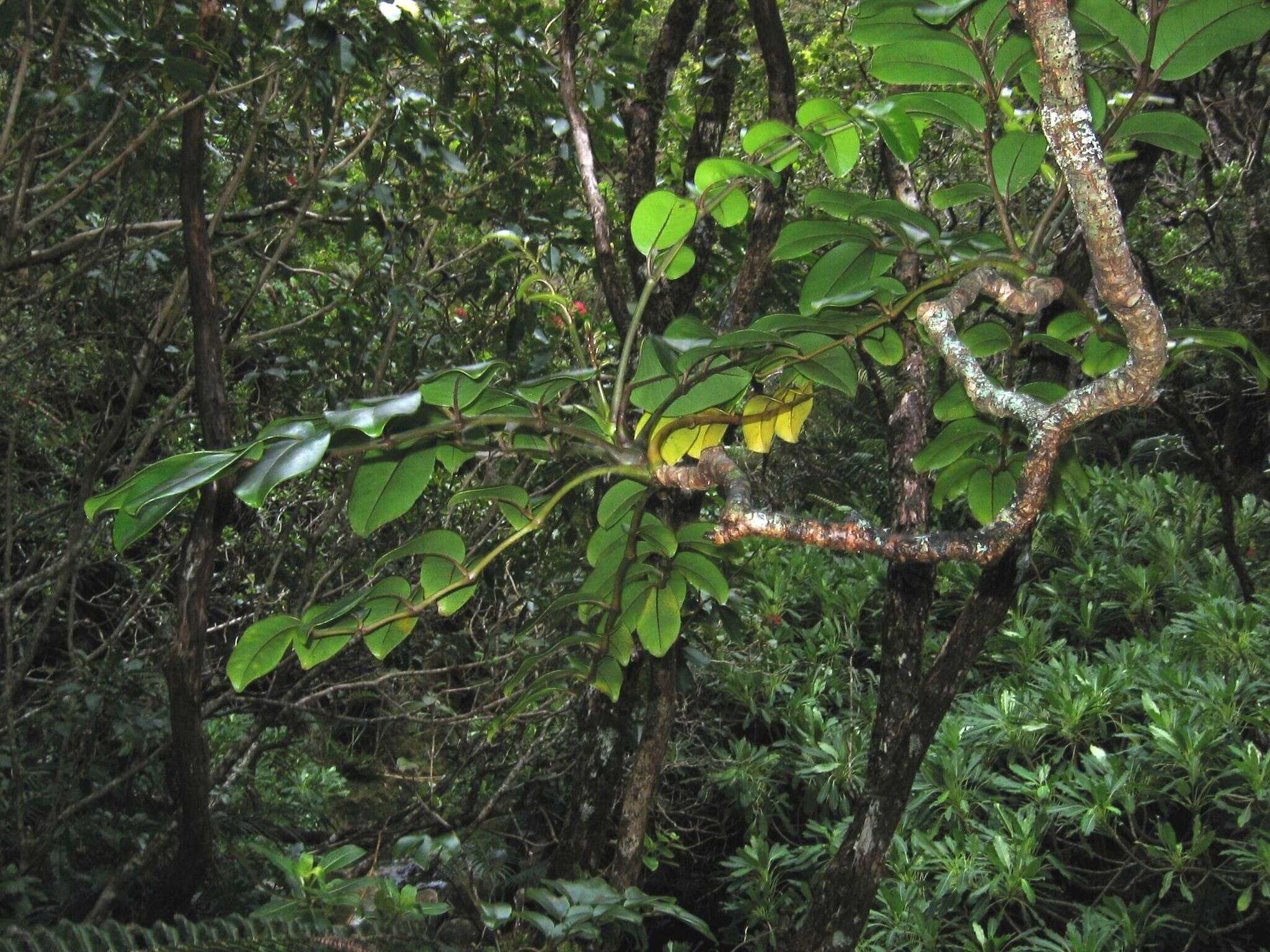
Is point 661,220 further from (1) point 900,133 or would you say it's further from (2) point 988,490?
(2) point 988,490

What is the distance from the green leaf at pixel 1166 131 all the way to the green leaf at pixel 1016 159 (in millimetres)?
71

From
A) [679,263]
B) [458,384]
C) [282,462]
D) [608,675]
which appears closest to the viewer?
[282,462]

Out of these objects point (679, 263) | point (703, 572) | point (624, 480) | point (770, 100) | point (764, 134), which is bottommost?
point (703, 572)

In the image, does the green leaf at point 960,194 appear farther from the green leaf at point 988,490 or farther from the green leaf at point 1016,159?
the green leaf at point 988,490

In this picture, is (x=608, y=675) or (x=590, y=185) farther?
(x=590, y=185)

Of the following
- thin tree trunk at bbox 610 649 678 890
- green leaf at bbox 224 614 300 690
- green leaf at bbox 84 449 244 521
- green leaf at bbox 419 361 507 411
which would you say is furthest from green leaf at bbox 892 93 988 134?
thin tree trunk at bbox 610 649 678 890

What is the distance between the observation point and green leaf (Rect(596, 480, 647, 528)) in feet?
4.03

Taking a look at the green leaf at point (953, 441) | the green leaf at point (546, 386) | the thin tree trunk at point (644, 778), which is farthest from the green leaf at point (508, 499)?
the thin tree trunk at point (644, 778)

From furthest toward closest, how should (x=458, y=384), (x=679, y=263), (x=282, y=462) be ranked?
(x=679, y=263) → (x=458, y=384) → (x=282, y=462)

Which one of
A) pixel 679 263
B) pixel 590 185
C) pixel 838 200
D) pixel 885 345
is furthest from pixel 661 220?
pixel 590 185

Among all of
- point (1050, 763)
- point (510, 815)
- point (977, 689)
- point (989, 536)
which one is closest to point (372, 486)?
point (989, 536)

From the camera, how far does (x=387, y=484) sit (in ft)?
3.27

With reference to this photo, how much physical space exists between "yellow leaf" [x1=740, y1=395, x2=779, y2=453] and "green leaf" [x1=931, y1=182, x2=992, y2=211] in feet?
0.93

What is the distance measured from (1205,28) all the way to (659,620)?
83cm
